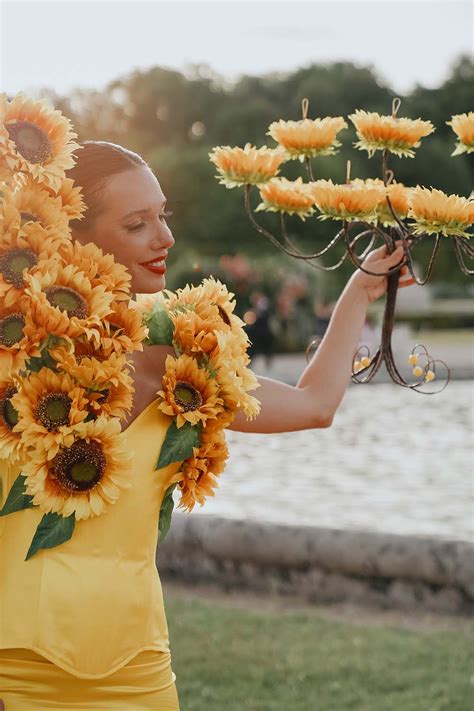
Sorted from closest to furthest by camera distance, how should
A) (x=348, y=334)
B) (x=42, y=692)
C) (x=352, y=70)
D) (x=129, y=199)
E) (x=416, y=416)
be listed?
(x=42, y=692) → (x=129, y=199) → (x=348, y=334) → (x=416, y=416) → (x=352, y=70)

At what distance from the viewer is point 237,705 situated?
4723 mm

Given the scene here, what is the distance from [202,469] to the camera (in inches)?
92.9

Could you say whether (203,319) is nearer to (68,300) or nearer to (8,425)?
(68,300)

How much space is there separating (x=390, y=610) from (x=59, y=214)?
12.5 ft

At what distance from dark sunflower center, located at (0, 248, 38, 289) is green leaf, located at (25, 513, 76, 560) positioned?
0.40 meters

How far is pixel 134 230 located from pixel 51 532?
1.87 ft

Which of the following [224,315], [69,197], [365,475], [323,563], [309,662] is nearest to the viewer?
[69,197]

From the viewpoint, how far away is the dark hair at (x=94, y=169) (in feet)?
7.73

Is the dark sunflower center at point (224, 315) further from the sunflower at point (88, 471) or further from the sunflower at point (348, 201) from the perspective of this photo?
the sunflower at point (88, 471)

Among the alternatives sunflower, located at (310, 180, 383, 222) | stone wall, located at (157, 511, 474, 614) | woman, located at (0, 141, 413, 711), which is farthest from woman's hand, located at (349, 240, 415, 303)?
stone wall, located at (157, 511, 474, 614)

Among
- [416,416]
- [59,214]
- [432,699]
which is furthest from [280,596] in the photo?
[416,416]

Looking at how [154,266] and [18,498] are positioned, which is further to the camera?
[154,266]

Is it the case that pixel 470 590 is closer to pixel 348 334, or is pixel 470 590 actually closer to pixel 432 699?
pixel 432 699

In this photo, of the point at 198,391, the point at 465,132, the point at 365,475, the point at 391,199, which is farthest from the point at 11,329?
the point at 365,475
